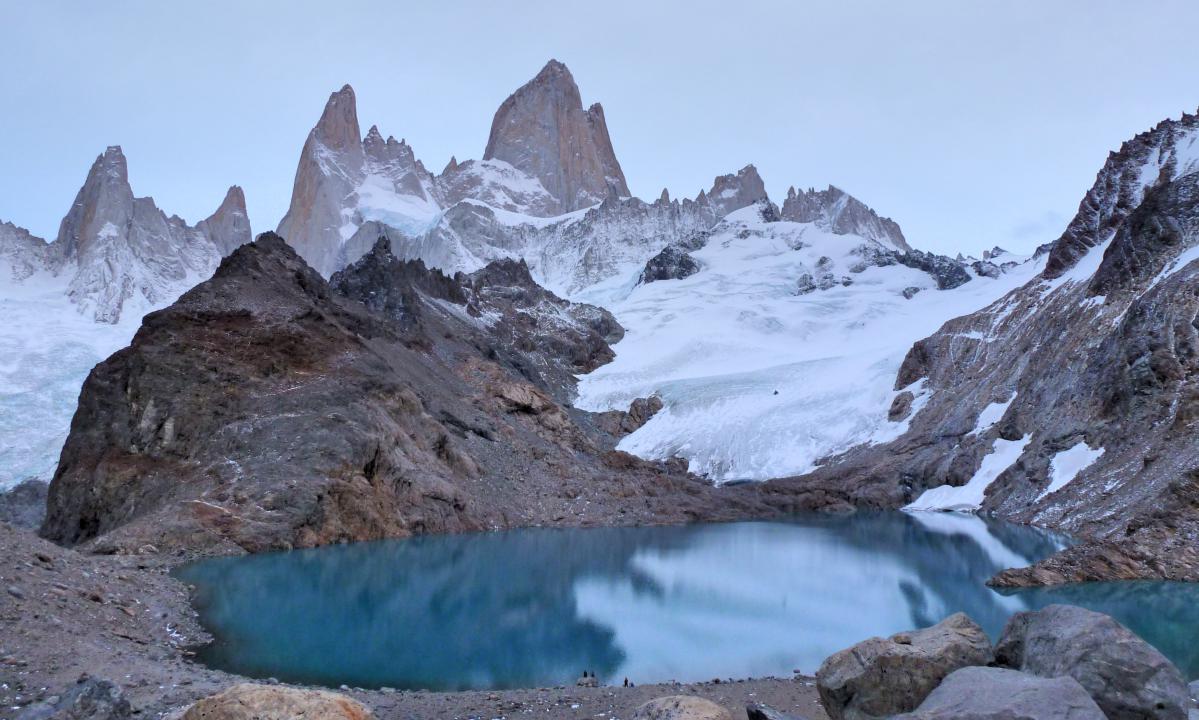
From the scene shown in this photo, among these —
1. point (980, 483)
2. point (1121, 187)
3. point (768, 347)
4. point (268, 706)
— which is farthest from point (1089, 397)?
point (768, 347)

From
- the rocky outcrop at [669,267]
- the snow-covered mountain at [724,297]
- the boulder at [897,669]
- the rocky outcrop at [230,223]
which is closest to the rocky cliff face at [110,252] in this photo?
the rocky outcrop at [230,223]

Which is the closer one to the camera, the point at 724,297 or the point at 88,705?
the point at 88,705

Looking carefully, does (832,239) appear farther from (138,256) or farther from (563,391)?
(138,256)

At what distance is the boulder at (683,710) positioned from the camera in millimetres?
7910

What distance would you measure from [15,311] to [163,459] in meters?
72.8

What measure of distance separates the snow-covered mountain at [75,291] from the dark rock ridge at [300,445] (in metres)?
28.5

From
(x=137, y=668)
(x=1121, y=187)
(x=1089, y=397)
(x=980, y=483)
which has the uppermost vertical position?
(x=1121, y=187)

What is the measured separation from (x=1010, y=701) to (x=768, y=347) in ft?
362

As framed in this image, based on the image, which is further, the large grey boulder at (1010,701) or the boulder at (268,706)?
the large grey boulder at (1010,701)

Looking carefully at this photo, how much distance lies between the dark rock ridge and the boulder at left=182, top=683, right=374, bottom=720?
22242 mm

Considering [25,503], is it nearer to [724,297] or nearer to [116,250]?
[116,250]

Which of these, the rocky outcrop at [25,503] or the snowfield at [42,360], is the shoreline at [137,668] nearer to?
the rocky outcrop at [25,503]

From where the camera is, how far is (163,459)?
1345 inches

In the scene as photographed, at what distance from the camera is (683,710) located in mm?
7988
